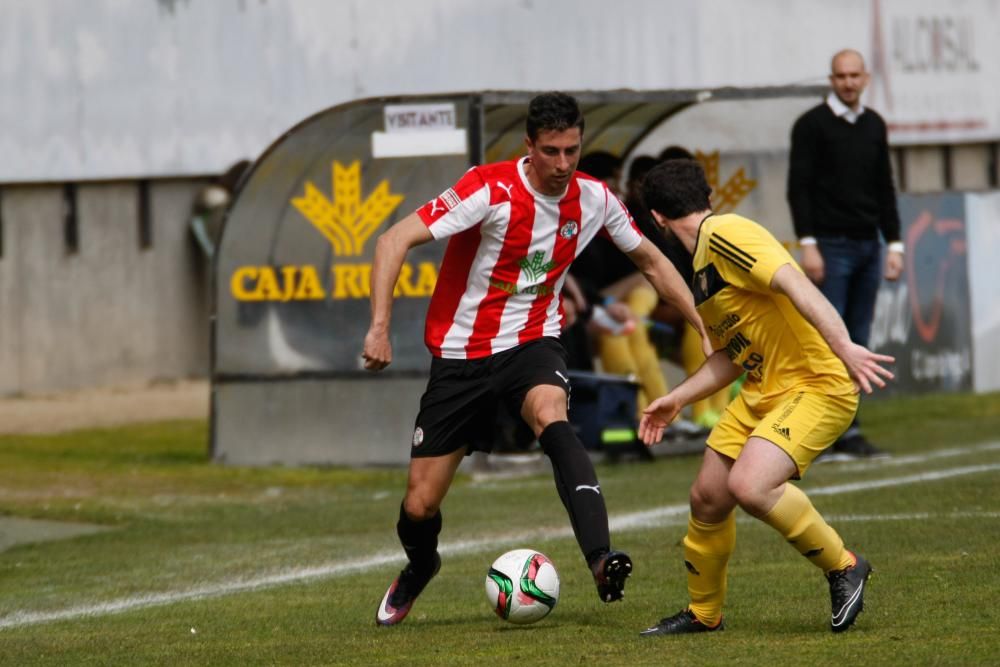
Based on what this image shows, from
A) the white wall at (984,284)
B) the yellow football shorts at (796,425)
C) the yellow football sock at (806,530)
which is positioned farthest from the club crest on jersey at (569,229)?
the white wall at (984,284)

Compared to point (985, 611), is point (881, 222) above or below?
above

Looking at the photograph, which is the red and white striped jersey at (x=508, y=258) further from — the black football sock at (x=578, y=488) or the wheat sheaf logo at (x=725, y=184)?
the wheat sheaf logo at (x=725, y=184)

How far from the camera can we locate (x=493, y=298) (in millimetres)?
7543

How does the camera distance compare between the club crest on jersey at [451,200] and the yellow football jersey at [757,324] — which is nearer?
the yellow football jersey at [757,324]

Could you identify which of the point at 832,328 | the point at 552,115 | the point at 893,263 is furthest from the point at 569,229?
the point at 893,263

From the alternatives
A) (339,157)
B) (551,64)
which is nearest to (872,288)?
(339,157)

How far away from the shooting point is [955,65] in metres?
26.4

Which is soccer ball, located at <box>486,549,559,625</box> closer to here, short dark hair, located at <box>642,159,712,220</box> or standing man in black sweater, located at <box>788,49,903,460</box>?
short dark hair, located at <box>642,159,712,220</box>

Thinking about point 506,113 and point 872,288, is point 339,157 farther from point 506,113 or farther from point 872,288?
point 872,288

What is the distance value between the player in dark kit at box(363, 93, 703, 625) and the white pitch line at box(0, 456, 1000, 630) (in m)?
1.38

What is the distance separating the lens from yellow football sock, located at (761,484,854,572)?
6543 millimetres

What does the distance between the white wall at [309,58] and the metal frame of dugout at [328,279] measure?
642 centimetres

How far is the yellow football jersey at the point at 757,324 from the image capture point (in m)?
6.66

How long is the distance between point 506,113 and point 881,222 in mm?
2939
